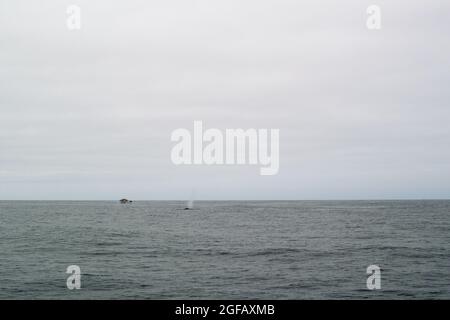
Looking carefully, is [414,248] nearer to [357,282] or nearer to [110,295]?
[357,282]

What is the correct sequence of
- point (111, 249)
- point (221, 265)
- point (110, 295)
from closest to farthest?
1. point (110, 295)
2. point (221, 265)
3. point (111, 249)

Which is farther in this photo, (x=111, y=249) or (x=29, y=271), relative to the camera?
(x=111, y=249)

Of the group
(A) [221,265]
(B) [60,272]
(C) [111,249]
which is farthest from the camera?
(C) [111,249]

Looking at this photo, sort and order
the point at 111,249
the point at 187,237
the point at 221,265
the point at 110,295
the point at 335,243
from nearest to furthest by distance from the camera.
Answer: the point at 110,295, the point at 221,265, the point at 111,249, the point at 335,243, the point at 187,237

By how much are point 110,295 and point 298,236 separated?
42959mm

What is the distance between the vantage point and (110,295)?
26.9 m

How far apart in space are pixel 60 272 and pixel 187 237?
29886 mm
